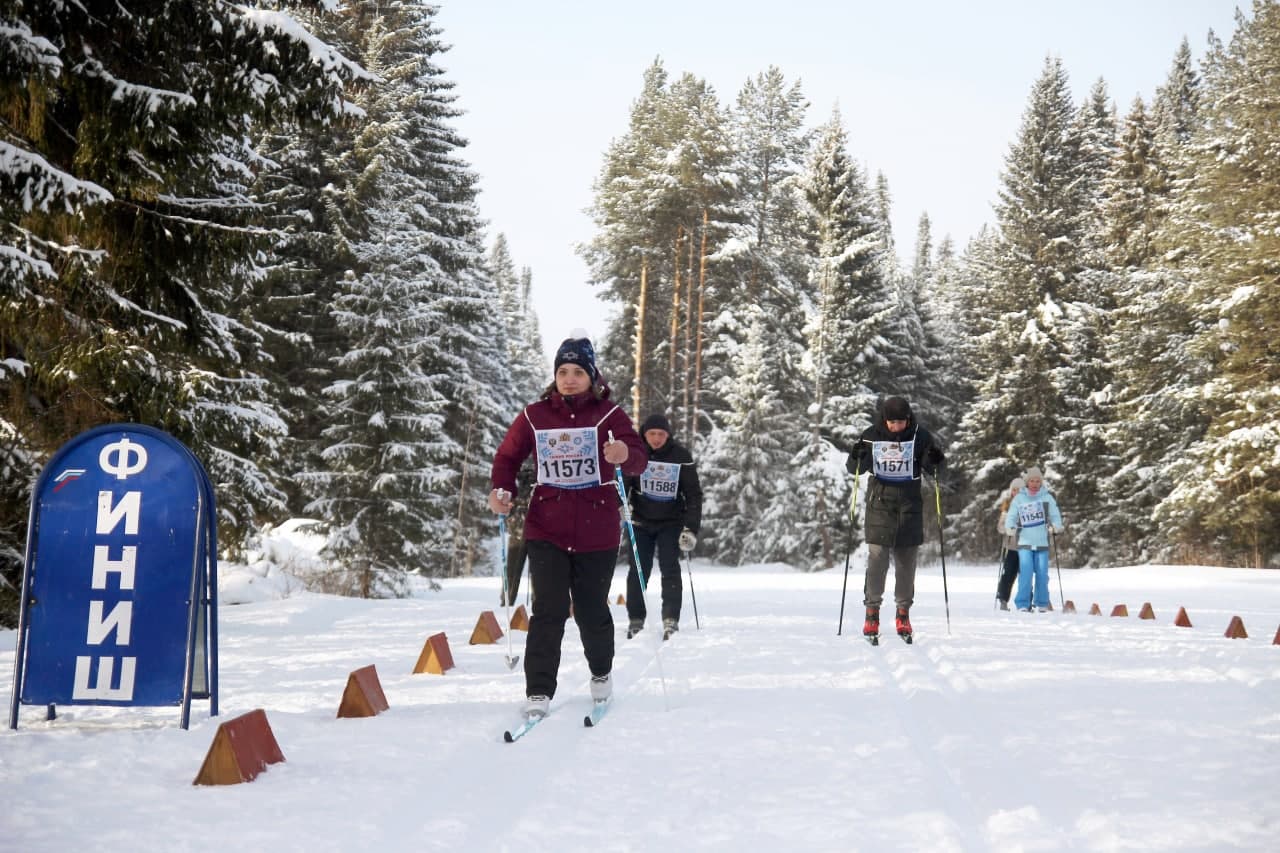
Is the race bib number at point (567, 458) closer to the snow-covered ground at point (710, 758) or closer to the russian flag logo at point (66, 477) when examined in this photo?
the snow-covered ground at point (710, 758)

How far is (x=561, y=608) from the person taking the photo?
596cm

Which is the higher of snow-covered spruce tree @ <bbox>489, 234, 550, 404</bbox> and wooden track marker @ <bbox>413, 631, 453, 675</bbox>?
snow-covered spruce tree @ <bbox>489, 234, 550, 404</bbox>

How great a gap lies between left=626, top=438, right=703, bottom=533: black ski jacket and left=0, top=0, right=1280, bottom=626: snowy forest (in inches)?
168

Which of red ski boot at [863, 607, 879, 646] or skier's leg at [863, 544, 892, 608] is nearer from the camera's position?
red ski boot at [863, 607, 879, 646]

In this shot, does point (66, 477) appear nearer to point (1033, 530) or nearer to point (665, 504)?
point (665, 504)

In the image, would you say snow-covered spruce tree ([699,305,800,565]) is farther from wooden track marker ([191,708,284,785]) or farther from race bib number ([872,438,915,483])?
wooden track marker ([191,708,284,785])

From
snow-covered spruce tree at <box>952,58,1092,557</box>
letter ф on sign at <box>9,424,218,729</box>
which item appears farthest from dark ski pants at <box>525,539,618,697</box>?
snow-covered spruce tree at <box>952,58,1092,557</box>

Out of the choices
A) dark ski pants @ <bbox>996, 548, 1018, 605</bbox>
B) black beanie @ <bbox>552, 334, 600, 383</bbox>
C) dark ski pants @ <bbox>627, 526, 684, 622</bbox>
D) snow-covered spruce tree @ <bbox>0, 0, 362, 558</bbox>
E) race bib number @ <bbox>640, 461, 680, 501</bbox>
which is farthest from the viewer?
dark ski pants @ <bbox>996, 548, 1018, 605</bbox>

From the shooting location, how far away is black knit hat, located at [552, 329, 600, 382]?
6.17 meters

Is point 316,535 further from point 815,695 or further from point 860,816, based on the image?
point 860,816

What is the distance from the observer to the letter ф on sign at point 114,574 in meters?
5.05

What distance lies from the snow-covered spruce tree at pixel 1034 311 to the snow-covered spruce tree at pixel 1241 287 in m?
8.83

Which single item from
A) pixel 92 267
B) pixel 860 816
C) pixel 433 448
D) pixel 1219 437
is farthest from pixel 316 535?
pixel 1219 437

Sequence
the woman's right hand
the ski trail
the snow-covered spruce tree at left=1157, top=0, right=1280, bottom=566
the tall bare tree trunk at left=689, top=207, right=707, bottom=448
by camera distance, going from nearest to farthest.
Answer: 1. the ski trail
2. the woman's right hand
3. the snow-covered spruce tree at left=1157, top=0, right=1280, bottom=566
4. the tall bare tree trunk at left=689, top=207, right=707, bottom=448
